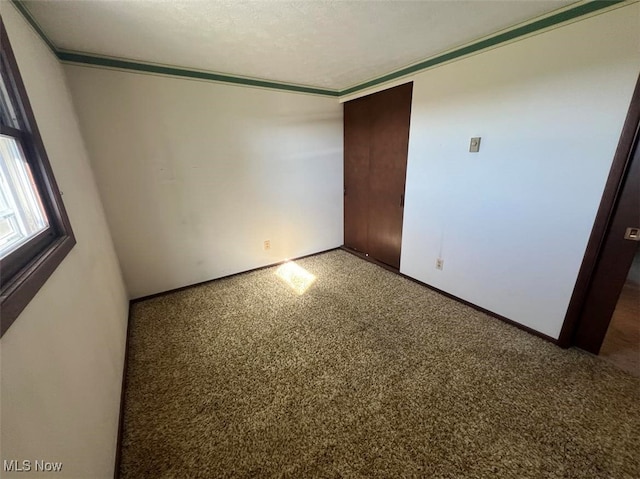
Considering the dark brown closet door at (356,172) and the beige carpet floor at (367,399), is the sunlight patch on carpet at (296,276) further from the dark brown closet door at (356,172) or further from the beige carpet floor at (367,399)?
the dark brown closet door at (356,172)

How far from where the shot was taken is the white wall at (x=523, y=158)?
1.47 metres

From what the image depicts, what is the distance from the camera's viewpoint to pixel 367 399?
149 centimetres

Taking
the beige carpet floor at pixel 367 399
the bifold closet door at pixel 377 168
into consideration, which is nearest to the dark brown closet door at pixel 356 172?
the bifold closet door at pixel 377 168

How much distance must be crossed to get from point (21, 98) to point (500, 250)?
3.03m

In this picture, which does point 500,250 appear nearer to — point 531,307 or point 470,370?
point 531,307

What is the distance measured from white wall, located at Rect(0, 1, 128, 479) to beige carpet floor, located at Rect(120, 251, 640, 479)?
284 mm

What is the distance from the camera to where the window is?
33.6 inches

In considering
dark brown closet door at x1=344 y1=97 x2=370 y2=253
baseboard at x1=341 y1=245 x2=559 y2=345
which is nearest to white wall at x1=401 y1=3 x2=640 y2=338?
baseboard at x1=341 y1=245 x2=559 y2=345

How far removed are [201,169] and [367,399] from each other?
8.19ft

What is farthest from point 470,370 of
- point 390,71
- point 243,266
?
point 390,71

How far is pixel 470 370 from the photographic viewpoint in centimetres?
166

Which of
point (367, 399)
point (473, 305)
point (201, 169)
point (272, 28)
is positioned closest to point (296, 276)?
point (201, 169)

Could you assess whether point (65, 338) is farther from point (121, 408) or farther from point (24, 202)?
point (121, 408)

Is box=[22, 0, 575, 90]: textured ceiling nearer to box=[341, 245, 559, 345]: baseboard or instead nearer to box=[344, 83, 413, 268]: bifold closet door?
box=[344, 83, 413, 268]: bifold closet door
